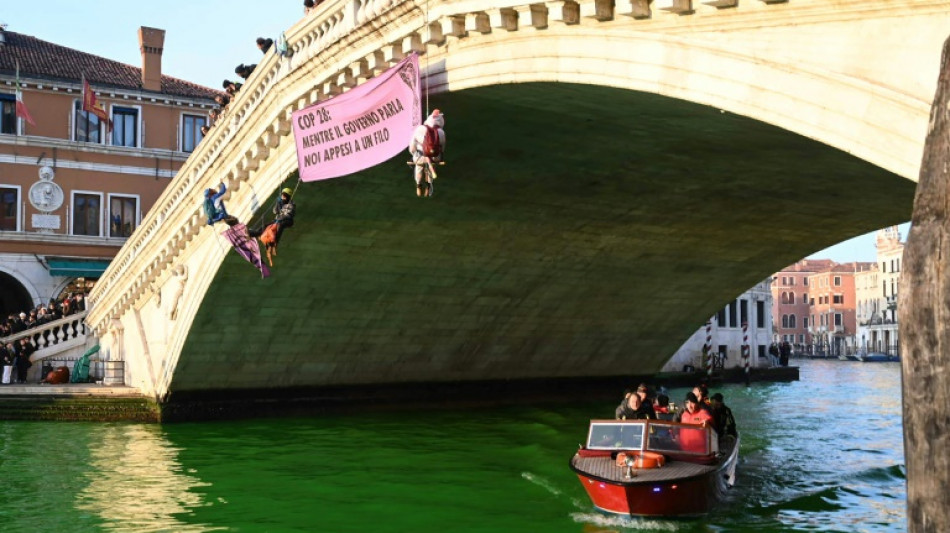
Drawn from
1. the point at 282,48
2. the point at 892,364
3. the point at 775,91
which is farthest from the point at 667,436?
the point at 892,364

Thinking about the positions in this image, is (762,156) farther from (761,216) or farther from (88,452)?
(88,452)

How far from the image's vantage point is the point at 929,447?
14.0 ft

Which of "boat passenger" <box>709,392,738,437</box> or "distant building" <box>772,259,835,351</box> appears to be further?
"distant building" <box>772,259,835,351</box>

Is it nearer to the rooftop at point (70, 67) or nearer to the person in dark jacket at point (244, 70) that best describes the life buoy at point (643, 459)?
the person in dark jacket at point (244, 70)

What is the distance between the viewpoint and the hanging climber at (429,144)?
10.8 meters

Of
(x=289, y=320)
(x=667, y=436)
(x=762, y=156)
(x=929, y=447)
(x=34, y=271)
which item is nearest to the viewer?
(x=929, y=447)

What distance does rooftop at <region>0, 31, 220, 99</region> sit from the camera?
27594mm

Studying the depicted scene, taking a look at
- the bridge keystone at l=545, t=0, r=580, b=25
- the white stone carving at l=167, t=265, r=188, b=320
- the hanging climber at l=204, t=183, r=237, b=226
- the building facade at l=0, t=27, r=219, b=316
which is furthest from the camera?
the building facade at l=0, t=27, r=219, b=316

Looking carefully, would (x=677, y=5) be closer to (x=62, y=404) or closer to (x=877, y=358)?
(x=62, y=404)

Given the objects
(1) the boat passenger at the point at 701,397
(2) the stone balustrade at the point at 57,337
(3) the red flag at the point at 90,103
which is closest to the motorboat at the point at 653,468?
(1) the boat passenger at the point at 701,397

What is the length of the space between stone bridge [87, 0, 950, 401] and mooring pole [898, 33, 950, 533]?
82.4 inches

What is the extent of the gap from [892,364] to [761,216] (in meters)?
52.6

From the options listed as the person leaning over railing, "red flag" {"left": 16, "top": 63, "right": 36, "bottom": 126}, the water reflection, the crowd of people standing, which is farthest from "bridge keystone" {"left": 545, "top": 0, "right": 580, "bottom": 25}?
"red flag" {"left": 16, "top": 63, "right": 36, "bottom": 126}

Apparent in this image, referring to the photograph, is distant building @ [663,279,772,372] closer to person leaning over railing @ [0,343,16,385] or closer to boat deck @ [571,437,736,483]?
person leaning over railing @ [0,343,16,385]
